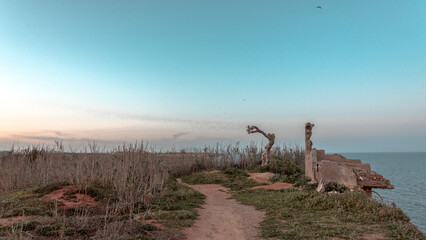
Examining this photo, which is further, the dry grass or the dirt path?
the dirt path

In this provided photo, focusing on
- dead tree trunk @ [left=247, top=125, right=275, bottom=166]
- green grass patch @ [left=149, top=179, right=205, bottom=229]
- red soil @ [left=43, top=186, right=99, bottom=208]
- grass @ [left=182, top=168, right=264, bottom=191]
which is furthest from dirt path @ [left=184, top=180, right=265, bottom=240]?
dead tree trunk @ [left=247, top=125, right=275, bottom=166]

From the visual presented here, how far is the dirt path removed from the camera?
5.80 m

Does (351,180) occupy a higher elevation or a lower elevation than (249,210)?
higher

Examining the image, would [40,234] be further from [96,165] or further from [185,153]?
[185,153]

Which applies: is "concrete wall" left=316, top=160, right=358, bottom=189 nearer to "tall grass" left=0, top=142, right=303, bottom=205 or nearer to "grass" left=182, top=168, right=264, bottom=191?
"grass" left=182, top=168, right=264, bottom=191

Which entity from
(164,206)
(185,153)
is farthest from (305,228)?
(185,153)

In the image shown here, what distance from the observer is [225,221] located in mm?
7145

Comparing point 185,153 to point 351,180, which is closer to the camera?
point 351,180

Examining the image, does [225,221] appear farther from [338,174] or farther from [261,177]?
[261,177]

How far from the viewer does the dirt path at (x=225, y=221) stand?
19.0 ft

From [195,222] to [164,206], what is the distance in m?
1.51

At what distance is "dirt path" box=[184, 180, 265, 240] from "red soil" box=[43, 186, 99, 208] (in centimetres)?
315

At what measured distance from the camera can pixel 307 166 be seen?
13.5 m

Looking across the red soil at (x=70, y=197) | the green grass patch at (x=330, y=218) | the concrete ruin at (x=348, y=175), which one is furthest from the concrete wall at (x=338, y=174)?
the red soil at (x=70, y=197)
